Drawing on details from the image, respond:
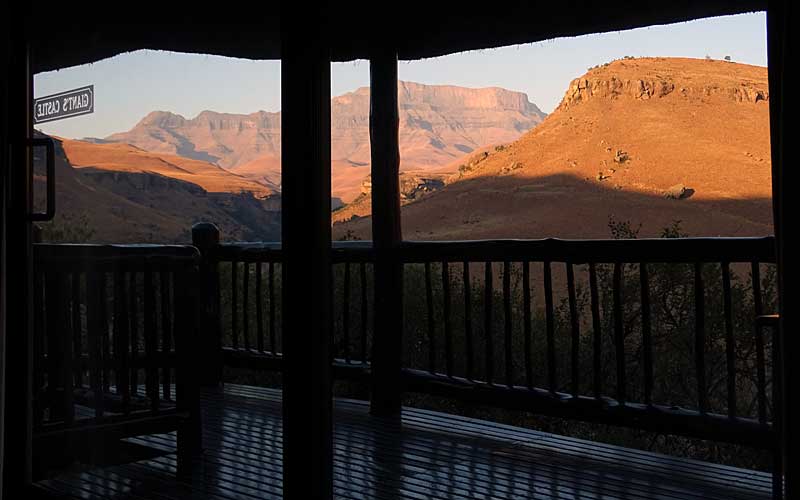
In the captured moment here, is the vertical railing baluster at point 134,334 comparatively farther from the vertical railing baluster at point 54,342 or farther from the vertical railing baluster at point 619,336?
the vertical railing baluster at point 619,336

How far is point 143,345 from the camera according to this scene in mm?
3393

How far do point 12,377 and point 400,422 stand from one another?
2242 millimetres

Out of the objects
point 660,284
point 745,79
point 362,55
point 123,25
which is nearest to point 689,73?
point 745,79

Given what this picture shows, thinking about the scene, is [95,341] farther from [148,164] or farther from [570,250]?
[570,250]

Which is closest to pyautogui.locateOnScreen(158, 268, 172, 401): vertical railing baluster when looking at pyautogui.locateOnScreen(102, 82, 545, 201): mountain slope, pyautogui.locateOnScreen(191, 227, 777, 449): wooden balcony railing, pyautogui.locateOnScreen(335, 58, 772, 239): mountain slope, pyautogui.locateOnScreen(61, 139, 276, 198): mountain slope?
pyautogui.locateOnScreen(61, 139, 276, 198): mountain slope

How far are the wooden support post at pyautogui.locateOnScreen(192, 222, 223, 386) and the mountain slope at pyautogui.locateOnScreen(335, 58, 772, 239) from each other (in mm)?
8487

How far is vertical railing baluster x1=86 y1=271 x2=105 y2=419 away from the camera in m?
3.18

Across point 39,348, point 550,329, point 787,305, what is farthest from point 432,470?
point 787,305

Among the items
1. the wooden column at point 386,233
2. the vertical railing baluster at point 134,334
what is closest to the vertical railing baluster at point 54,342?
the vertical railing baluster at point 134,334

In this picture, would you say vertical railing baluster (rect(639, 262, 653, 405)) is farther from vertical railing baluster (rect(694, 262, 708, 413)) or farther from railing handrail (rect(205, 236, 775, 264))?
vertical railing baluster (rect(694, 262, 708, 413))

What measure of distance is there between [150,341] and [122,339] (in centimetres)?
12

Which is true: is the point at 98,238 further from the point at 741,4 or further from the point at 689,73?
the point at 689,73

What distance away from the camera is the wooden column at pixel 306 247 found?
2.21 meters

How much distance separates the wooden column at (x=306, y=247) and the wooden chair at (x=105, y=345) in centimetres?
119
